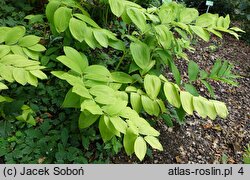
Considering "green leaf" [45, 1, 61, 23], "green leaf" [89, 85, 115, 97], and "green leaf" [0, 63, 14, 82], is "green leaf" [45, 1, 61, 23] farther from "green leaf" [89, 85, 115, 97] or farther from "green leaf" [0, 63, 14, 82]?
"green leaf" [89, 85, 115, 97]

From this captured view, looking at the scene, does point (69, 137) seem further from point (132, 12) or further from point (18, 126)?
point (132, 12)

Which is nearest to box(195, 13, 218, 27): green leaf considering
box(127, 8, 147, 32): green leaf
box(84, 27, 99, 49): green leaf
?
box(127, 8, 147, 32): green leaf

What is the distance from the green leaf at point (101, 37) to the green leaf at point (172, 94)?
0.38 metres

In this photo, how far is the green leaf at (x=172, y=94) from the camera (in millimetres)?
1549

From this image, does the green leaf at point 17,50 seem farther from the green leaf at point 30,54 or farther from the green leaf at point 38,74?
the green leaf at point 38,74

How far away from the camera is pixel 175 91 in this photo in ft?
5.18

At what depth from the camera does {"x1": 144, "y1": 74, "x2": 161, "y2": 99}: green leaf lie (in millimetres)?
1566

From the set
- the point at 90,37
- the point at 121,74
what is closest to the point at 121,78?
the point at 121,74

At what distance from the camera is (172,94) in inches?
61.9

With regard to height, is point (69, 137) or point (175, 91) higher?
point (175, 91)

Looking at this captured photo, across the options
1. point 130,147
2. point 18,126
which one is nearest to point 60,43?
point 18,126

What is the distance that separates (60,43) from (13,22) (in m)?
0.40

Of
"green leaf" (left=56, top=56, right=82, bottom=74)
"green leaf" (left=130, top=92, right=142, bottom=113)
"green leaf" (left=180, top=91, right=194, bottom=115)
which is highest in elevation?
"green leaf" (left=56, top=56, right=82, bottom=74)

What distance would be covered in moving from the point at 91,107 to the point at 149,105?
1.37 ft
